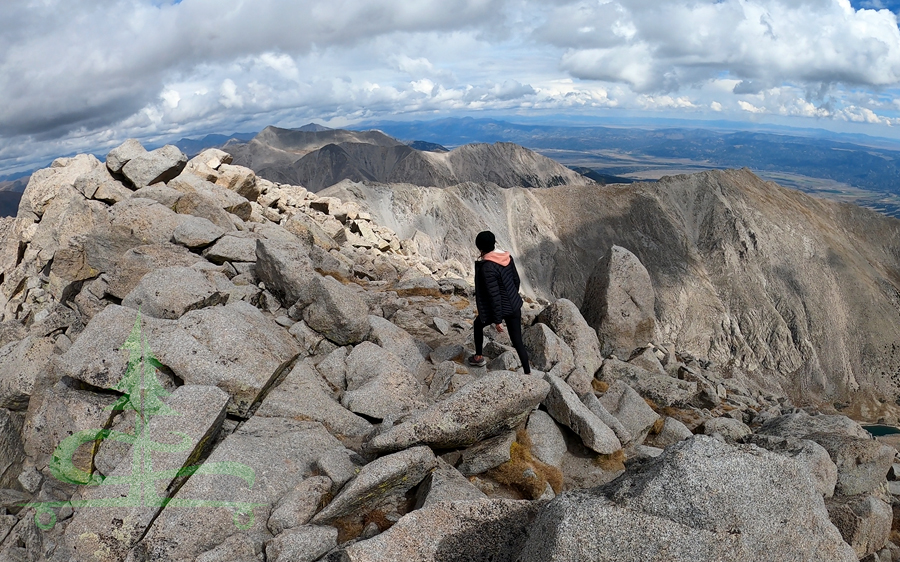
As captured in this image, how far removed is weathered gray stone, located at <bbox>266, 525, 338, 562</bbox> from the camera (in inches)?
239

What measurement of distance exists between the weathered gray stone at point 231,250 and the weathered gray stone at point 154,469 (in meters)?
9.30

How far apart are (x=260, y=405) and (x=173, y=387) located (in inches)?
63.2

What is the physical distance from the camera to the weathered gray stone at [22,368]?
33.0ft

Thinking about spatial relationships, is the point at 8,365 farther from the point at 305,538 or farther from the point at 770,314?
the point at 770,314

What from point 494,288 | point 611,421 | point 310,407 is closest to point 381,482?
point 310,407

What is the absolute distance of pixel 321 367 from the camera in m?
Result: 12.0

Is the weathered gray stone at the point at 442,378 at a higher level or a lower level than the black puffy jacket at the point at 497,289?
lower

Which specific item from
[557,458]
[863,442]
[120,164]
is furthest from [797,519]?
[120,164]

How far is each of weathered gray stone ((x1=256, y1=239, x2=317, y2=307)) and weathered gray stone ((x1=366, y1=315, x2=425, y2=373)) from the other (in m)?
2.29

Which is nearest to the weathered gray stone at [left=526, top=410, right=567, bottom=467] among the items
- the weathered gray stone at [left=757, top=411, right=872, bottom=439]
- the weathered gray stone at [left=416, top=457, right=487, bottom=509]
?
the weathered gray stone at [left=416, top=457, right=487, bottom=509]

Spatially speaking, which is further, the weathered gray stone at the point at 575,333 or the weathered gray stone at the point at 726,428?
the weathered gray stone at the point at 575,333

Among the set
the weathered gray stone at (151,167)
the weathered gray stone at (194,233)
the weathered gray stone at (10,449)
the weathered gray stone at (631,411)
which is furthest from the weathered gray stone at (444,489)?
the weathered gray stone at (151,167)

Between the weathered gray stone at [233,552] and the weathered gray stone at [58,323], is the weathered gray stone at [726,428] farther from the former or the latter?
the weathered gray stone at [58,323]

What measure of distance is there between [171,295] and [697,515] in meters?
12.0
